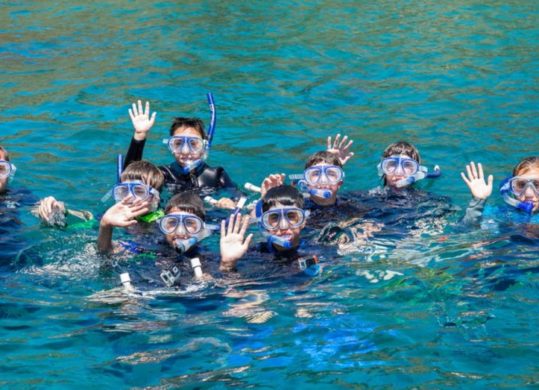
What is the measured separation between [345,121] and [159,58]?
360cm

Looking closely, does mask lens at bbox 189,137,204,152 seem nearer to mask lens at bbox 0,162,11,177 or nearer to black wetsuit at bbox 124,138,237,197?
black wetsuit at bbox 124,138,237,197

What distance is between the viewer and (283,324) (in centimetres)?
509

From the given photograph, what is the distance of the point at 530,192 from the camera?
6.57 m

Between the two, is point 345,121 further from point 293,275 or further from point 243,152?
point 293,275

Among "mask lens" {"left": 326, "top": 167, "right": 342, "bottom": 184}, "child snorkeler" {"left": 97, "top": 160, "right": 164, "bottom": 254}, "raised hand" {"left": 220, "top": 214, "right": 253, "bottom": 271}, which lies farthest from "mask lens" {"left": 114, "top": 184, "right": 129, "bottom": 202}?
"mask lens" {"left": 326, "top": 167, "right": 342, "bottom": 184}

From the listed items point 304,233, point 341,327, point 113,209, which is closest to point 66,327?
point 113,209

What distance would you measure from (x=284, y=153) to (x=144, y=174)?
9.20 feet

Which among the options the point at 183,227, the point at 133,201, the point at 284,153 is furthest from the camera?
the point at 284,153

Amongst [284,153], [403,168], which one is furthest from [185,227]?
[284,153]

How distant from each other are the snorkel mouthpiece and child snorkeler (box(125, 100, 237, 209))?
5.01 feet

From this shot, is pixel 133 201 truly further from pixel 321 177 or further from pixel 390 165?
pixel 390 165

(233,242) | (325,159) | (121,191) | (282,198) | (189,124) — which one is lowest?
(233,242)

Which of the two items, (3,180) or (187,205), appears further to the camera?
(3,180)

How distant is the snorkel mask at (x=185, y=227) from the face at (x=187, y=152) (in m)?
1.79
